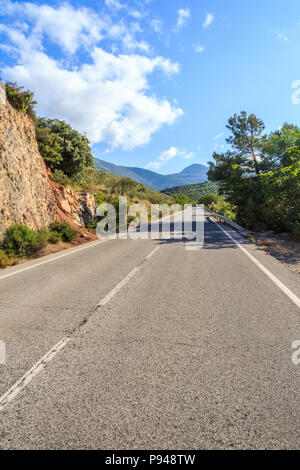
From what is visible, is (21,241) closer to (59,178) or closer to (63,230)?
(63,230)

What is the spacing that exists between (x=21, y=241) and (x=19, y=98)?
797 centimetres

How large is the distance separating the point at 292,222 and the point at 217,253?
6.71 metres

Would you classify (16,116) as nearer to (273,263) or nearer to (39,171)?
(39,171)

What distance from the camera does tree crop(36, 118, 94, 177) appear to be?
16269 millimetres

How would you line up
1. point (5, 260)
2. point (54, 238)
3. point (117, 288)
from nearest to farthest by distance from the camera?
point (117, 288)
point (5, 260)
point (54, 238)

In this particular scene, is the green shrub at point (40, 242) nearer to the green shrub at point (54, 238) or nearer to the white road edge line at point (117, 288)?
the green shrub at point (54, 238)

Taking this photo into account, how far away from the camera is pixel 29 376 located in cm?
282

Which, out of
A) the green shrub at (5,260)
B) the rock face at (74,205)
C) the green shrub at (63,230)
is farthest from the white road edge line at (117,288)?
the rock face at (74,205)

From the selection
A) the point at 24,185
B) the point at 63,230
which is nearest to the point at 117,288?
the point at 63,230

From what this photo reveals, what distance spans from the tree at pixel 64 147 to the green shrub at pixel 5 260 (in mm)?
9281

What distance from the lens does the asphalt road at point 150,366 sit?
209 cm

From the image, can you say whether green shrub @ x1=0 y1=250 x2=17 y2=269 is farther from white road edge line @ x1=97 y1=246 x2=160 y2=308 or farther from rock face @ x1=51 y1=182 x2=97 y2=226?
rock face @ x1=51 y1=182 x2=97 y2=226

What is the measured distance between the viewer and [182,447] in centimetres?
196

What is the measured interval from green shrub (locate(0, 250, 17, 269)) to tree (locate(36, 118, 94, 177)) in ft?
30.4
